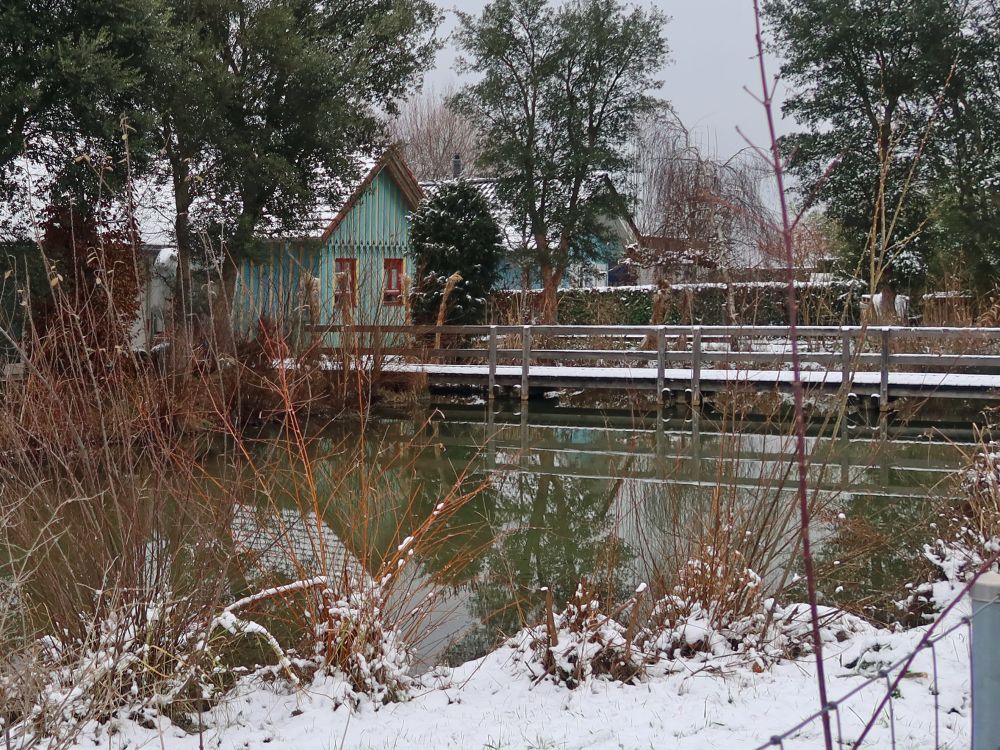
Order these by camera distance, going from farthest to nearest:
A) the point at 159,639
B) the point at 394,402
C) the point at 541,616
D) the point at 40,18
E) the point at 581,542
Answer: the point at 394,402 → the point at 40,18 → the point at 581,542 → the point at 541,616 → the point at 159,639

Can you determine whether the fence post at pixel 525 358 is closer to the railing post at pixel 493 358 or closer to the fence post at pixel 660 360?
the railing post at pixel 493 358

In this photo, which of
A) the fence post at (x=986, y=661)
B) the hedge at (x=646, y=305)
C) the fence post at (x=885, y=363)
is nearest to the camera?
the fence post at (x=986, y=661)

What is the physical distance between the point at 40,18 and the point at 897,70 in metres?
15.0

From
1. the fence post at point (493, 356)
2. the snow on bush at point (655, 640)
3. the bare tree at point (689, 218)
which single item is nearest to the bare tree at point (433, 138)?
the bare tree at point (689, 218)

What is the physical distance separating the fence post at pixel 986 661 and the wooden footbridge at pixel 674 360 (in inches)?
407

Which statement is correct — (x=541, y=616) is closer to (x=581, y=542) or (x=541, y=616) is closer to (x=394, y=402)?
(x=581, y=542)

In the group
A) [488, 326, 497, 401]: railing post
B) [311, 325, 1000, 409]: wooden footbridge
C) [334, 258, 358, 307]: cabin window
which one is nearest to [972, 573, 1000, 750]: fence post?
[334, 258, 358, 307]: cabin window

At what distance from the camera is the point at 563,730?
137 inches

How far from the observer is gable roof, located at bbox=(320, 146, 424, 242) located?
706 inches

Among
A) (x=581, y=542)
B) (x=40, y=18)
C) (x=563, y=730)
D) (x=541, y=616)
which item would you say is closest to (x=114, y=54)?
(x=40, y=18)

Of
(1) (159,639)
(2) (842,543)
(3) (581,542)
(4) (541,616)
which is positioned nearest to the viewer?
(1) (159,639)

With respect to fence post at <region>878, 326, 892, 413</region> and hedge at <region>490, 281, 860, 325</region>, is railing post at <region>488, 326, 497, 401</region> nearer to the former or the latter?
hedge at <region>490, 281, 860, 325</region>

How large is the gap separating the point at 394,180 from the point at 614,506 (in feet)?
52.0

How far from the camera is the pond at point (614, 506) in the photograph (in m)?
4.45
